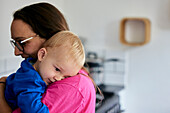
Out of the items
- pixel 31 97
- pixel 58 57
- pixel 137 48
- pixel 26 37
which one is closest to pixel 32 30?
pixel 26 37

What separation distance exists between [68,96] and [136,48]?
6.67 ft

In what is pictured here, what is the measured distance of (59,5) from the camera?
2807 mm

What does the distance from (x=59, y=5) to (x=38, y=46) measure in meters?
1.98

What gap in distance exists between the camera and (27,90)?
801 mm

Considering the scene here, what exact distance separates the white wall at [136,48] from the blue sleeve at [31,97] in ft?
6.32

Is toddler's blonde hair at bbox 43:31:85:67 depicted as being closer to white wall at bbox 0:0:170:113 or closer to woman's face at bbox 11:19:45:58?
woman's face at bbox 11:19:45:58

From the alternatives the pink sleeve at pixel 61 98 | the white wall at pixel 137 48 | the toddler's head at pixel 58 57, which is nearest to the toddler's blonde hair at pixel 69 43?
the toddler's head at pixel 58 57

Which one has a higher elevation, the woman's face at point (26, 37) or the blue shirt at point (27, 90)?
the woman's face at point (26, 37)

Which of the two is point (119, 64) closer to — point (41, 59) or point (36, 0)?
point (36, 0)

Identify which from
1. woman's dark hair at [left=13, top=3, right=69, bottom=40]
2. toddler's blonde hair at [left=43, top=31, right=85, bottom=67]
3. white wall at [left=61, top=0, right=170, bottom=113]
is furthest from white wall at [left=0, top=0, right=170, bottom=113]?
toddler's blonde hair at [left=43, top=31, right=85, bottom=67]

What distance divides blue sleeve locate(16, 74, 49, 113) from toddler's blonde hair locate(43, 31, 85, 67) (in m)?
0.14

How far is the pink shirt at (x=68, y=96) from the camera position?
833mm

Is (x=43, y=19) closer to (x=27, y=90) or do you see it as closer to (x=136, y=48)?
(x=27, y=90)

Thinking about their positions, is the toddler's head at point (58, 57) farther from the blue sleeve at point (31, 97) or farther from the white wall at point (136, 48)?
the white wall at point (136, 48)
